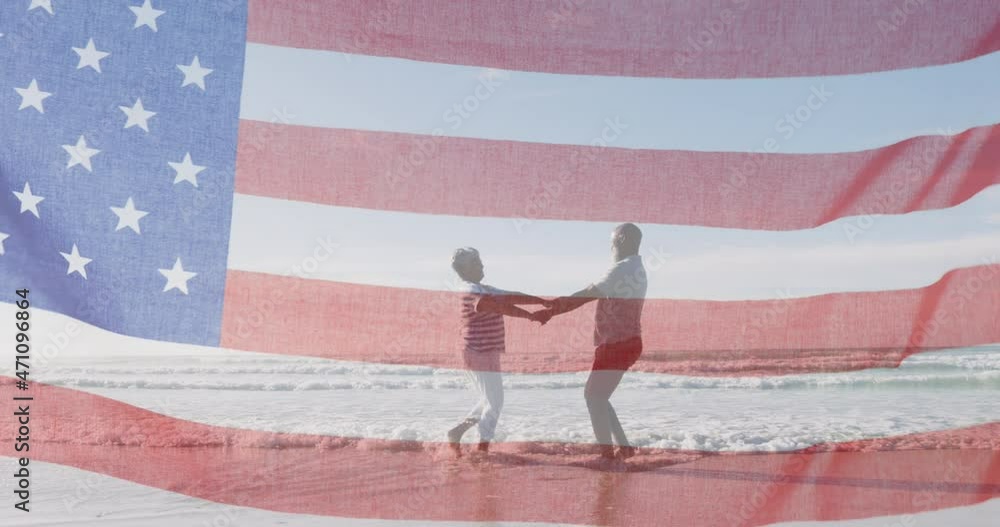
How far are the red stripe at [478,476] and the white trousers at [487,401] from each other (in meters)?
0.17

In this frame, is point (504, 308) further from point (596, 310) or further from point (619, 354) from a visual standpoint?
point (619, 354)

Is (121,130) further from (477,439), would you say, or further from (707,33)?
(707,33)

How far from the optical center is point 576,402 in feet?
23.0

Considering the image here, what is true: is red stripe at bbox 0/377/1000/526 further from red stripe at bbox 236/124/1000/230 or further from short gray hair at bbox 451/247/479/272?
red stripe at bbox 236/124/1000/230

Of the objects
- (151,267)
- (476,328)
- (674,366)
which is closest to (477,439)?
(476,328)

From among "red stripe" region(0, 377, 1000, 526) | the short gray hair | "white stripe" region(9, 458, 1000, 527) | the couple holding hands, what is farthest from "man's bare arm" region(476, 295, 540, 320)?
"white stripe" region(9, 458, 1000, 527)

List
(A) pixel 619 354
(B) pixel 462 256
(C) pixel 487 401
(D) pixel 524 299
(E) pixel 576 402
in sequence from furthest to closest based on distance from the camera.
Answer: (E) pixel 576 402 < (C) pixel 487 401 < (B) pixel 462 256 < (A) pixel 619 354 < (D) pixel 524 299

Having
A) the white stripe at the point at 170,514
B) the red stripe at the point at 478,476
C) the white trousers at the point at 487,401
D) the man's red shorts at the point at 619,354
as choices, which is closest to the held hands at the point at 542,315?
the man's red shorts at the point at 619,354

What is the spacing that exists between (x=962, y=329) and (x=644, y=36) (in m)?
1.43

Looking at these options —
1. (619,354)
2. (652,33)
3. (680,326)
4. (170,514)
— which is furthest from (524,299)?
(170,514)

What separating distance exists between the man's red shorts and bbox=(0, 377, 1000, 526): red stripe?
0.36 meters

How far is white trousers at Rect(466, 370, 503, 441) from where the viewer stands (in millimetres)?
2967

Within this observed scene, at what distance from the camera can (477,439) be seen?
10.2 ft

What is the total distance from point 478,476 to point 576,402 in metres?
4.26
